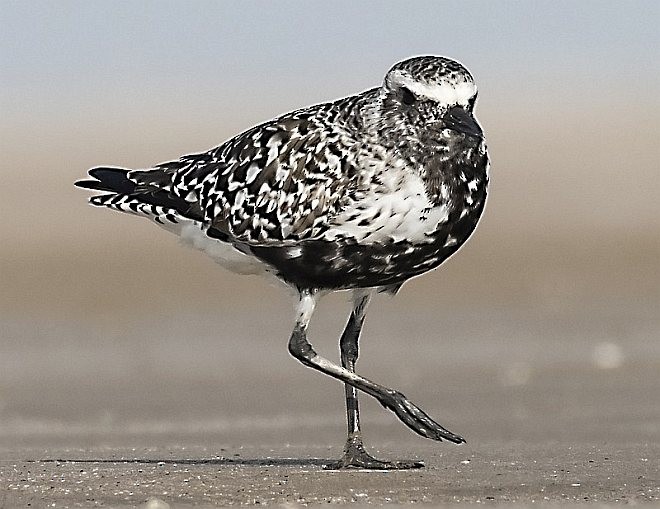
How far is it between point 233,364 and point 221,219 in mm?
5377

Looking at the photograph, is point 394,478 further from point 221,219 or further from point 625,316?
point 625,316

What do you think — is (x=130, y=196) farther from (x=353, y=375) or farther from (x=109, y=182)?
(x=353, y=375)

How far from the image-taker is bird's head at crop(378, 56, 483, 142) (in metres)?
9.30

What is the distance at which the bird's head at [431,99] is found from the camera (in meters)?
9.30

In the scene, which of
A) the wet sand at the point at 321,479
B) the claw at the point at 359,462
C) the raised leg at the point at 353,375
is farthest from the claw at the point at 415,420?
the claw at the point at 359,462

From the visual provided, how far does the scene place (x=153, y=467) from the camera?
995 centimetres

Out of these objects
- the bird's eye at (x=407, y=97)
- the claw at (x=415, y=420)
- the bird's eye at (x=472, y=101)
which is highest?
the bird's eye at (x=407, y=97)

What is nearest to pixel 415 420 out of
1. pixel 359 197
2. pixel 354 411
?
pixel 354 411

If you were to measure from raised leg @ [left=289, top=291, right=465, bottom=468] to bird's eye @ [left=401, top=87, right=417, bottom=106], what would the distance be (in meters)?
1.16

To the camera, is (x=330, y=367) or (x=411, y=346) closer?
(x=330, y=367)

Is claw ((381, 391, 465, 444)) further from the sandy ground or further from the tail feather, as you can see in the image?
the tail feather

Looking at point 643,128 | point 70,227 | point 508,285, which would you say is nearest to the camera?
point 508,285

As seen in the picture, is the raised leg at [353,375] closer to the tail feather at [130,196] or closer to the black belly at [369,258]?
the black belly at [369,258]

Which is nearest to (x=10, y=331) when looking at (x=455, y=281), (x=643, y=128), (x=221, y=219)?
(x=455, y=281)
